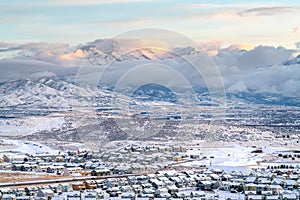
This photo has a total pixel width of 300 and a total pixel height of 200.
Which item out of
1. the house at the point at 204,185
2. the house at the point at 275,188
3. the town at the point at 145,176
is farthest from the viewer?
the house at the point at 204,185

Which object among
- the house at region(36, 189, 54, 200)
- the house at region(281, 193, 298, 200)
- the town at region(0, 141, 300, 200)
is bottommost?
the town at region(0, 141, 300, 200)

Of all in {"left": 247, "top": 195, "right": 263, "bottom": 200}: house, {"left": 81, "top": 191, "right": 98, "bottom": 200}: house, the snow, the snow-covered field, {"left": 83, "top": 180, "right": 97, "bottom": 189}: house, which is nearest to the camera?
{"left": 81, "top": 191, "right": 98, "bottom": 200}: house

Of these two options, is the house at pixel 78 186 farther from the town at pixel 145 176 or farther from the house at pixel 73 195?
the house at pixel 73 195

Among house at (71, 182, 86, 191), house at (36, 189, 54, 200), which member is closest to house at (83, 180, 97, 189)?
house at (71, 182, 86, 191)

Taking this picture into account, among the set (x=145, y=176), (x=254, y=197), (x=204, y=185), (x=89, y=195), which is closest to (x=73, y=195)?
(x=89, y=195)

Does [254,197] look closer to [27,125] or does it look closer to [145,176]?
[145,176]

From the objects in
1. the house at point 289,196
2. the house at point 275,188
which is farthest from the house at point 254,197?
the house at point 289,196

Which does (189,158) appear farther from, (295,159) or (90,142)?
(90,142)

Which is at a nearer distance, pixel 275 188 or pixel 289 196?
pixel 289 196

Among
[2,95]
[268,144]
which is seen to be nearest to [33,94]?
[2,95]

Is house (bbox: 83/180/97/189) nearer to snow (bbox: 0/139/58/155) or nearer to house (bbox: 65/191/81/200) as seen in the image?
house (bbox: 65/191/81/200)

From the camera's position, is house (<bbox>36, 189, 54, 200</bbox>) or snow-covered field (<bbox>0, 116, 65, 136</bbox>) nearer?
house (<bbox>36, 189, 54, 200</bbox>)
